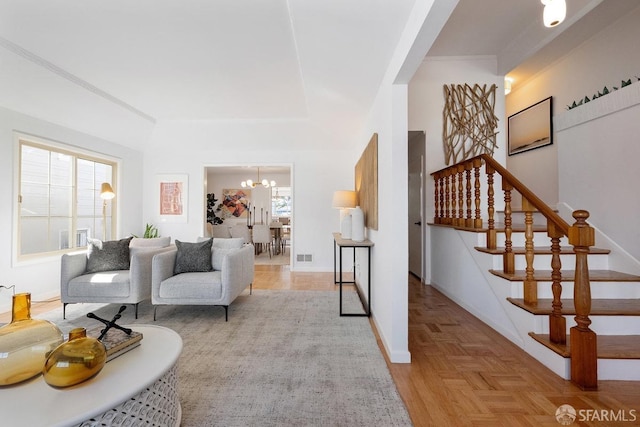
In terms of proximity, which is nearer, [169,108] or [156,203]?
[169,108]

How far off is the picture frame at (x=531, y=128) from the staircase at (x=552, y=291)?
1.84 meters

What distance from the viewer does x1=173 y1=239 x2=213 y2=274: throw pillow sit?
10.4 ft

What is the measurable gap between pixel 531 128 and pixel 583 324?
3674 mm

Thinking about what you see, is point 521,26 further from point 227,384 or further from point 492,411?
point 227,384

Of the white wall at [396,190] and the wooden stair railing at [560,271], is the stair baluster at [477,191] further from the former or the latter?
the white wall at [396,190]

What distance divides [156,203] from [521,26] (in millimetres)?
6406

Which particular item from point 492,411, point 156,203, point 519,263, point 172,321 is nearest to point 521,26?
point 519,263

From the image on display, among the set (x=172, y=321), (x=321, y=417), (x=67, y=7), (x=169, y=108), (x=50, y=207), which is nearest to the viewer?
(x=321, y=417)

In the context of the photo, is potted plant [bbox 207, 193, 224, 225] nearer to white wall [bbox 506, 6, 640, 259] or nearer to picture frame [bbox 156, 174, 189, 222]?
picture frame [bbox 156, 174, 189, 222]

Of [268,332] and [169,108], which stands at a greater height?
[169,108]

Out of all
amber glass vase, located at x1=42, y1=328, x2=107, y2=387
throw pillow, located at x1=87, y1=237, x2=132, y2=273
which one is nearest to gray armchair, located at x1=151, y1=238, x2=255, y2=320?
Result: throw pillow, located at x1=87, y1=237, x2=132, y2=273

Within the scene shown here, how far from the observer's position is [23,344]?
118cm

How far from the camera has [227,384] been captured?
5.88 ft

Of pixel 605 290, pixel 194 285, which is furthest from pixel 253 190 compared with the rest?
pixel 605 290
